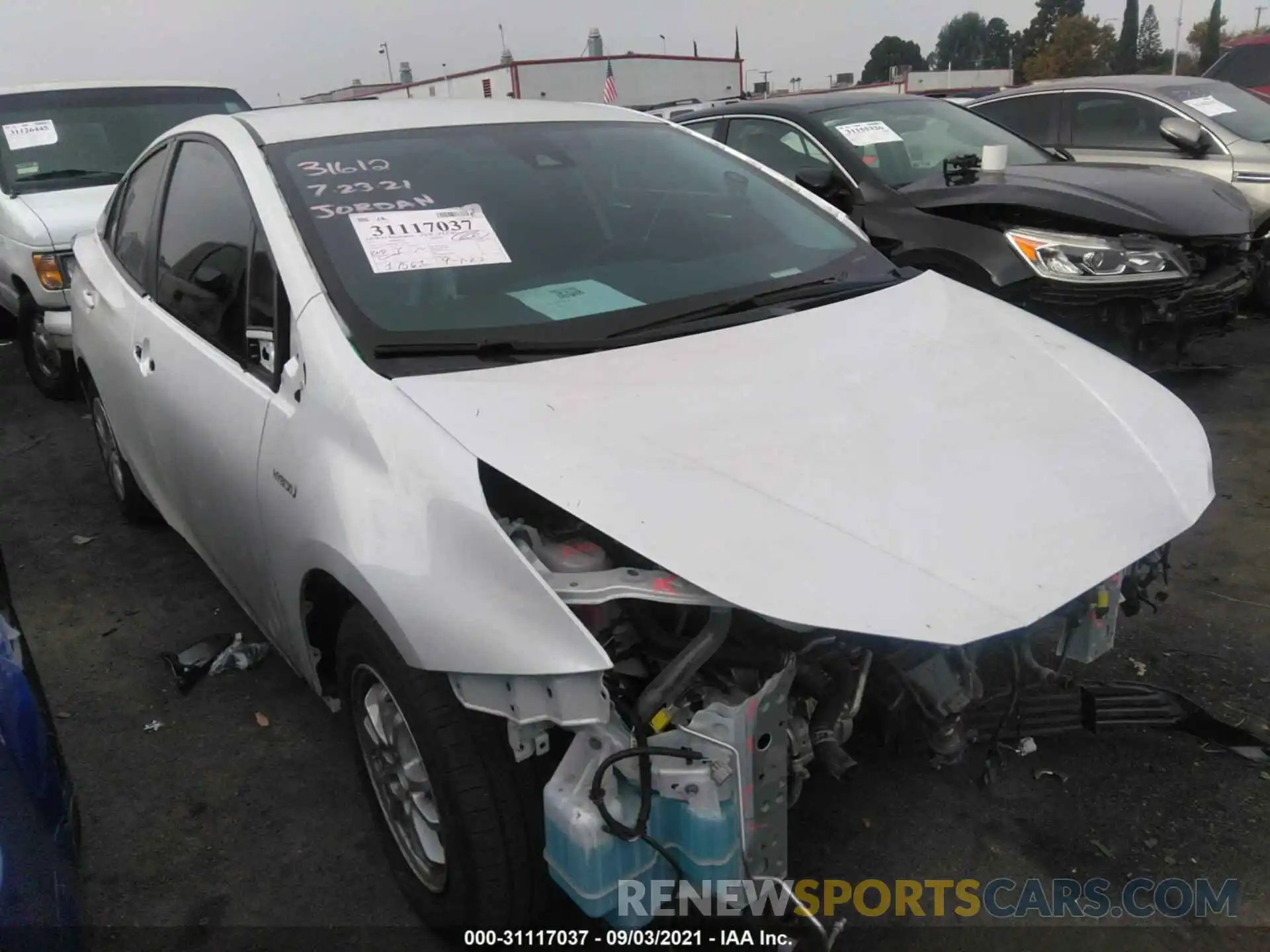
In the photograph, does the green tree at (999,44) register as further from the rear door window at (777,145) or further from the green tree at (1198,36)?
the rear door window at (777,145)

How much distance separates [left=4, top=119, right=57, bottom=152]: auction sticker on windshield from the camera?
606 centimetres

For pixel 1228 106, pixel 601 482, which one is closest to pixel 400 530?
pixel 601 482

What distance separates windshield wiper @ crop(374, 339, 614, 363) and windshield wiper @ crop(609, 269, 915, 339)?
10 centimetres

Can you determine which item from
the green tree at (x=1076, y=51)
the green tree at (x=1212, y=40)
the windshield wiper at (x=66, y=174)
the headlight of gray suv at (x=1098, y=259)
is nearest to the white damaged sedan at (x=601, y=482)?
the headlight of gray suv at (x=1098, y=259)

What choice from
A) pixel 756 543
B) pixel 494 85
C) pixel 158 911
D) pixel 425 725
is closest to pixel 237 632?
pixel 158 911

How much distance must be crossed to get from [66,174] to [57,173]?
0.05 metres

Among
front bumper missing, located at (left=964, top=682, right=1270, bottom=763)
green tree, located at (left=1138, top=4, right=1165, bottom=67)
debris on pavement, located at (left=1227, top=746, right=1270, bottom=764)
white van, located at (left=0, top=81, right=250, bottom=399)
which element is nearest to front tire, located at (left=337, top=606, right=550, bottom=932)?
front bumper missing, located at (left=964, top=682, right=1270, bottom=763)

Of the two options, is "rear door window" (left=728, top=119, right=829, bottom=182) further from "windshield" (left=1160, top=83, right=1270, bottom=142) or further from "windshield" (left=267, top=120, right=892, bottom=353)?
"windshield" (left=1160, top=83, right=1270, bottom=142)

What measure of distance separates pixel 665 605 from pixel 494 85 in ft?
101

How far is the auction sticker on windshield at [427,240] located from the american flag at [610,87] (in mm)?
25390

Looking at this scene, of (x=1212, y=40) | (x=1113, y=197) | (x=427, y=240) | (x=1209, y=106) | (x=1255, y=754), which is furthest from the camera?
(x=1212, y=40)

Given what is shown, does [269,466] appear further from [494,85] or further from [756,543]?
[494,85]

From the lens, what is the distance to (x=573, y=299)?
8.02ft

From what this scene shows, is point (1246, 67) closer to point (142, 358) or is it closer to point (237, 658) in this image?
point (142, 358)
